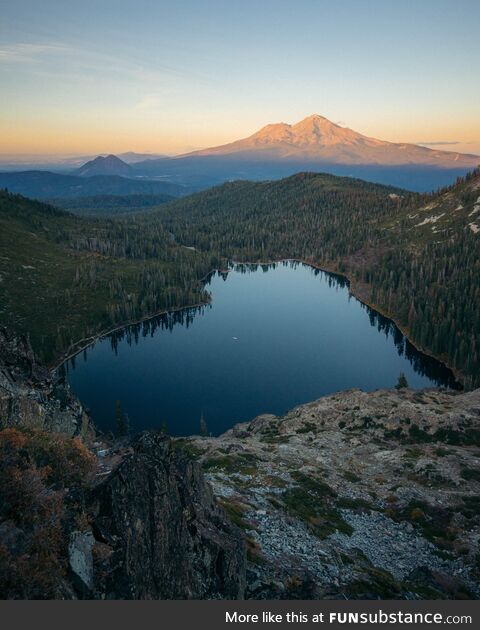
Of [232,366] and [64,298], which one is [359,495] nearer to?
[232,366]

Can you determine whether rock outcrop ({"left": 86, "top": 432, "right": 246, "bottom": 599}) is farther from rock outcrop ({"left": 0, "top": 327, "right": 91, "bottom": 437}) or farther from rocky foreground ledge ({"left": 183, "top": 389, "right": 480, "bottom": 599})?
rock outcrop ({"left": 0, "top": 327, "right": 91, "bottom": 437})

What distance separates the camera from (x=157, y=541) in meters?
22.8

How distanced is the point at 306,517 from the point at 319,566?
9721 mm

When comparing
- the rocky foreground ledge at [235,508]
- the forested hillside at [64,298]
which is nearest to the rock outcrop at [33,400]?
the rocky foreground ledge at [235,508]

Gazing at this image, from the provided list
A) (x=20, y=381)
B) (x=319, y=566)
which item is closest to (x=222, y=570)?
(x=319, y=566)

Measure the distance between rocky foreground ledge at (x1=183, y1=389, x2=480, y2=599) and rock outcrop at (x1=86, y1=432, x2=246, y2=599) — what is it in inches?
152

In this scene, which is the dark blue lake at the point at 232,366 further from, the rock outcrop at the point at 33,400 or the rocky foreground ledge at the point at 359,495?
the rock outcrop at the point at 33,400

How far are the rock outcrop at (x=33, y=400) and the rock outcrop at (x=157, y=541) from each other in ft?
45.5

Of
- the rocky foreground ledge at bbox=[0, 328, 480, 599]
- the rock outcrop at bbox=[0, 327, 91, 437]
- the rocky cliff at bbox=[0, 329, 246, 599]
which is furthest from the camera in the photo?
the rock outcrop at bbox=[0, 327, 91, 437]

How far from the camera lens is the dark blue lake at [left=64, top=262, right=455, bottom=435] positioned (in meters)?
103

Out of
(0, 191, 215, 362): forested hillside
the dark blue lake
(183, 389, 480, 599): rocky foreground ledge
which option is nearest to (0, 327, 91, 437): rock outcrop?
(183, 389, 480, 599): rocky foreground ledge

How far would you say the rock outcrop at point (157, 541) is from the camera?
66.3 feet

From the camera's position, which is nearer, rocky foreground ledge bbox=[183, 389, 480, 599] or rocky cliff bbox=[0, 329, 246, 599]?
rocky cliff bbox=[0, 329, 246, 599]

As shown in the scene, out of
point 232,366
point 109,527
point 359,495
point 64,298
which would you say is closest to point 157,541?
point 109,527
